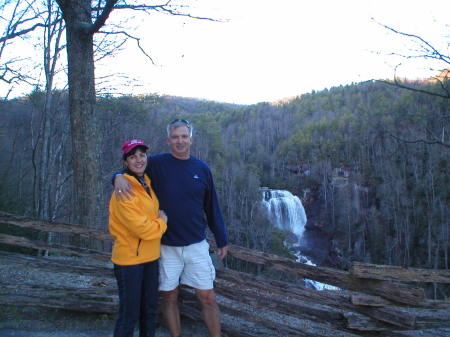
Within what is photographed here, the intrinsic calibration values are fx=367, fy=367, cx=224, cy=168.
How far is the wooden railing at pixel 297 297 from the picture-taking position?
A: 139 inches

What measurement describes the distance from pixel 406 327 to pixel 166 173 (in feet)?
8.92

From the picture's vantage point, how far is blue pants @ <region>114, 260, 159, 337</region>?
2711 millimetres

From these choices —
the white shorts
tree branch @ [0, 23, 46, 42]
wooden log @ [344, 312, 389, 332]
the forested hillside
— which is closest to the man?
the white shorts

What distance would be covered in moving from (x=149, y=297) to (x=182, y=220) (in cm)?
65

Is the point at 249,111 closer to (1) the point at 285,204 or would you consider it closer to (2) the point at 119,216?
(1) the point at 285,204

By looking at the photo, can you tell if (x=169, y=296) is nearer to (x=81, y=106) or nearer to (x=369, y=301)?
(x=369, y=301)

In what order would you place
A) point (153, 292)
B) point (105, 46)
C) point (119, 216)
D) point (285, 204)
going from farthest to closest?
1. point (285, 204)
2. point (105, 46)
3. point (153, 292)
4. point (119, 216)

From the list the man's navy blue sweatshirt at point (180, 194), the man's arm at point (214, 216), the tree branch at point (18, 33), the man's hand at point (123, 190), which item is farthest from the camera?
the tree branch at point (18, 33)

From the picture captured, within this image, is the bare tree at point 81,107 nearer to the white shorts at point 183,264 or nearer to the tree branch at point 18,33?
the white shorts at point 183,264

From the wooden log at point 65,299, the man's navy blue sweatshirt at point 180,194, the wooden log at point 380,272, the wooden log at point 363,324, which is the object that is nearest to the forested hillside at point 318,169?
the wooden log at point 65,299

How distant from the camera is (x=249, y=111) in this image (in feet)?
377

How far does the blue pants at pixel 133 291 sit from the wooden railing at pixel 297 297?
108 cm

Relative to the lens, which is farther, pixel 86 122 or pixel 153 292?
pixel 86 122

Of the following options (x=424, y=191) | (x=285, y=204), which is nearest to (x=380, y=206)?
(x=424, y=191)
